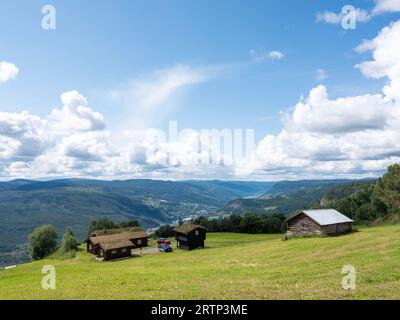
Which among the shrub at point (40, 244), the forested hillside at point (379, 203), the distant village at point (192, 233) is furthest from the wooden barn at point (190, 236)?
the forested hillside at point (379, 203)

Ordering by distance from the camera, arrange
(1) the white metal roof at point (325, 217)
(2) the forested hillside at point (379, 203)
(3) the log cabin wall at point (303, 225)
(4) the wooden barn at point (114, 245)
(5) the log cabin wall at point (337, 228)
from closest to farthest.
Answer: (5) the log cabin wall at point (337, 228), (1) the white metal roof at point (325, 217), (3) the log cabin wall at point (303, 225), (4) the wooden barn at point (114, 245), (2) the forested hillside at point (379, 203)

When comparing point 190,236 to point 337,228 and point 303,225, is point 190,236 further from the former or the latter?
point 337,228

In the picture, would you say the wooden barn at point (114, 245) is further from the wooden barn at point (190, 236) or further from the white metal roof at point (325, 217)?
the white metal roof at point (325, 217)

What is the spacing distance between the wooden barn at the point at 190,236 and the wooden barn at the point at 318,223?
98.9 ft

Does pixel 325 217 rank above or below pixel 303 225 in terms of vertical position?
above

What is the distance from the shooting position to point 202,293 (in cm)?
2106

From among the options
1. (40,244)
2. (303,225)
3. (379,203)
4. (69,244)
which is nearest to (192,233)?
(303,225)

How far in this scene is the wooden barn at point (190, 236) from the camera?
9806cm

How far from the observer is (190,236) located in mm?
98188

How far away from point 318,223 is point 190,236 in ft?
130

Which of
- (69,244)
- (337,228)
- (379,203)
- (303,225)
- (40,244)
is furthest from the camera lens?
(379,203)
